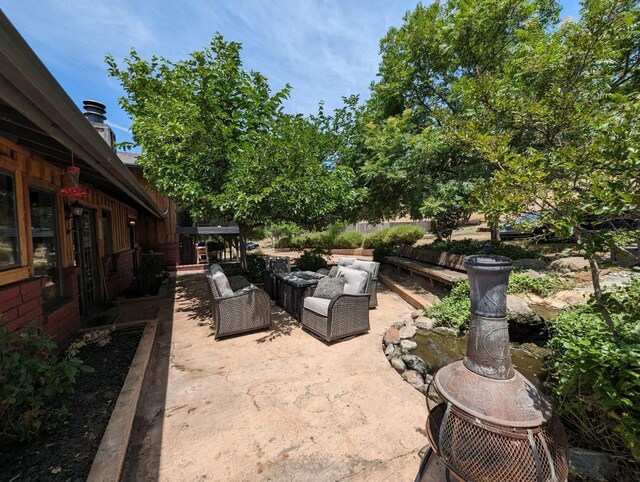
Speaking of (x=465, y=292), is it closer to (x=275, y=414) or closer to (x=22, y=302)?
→ (x=275, y=414)

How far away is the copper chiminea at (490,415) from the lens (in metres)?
1.38

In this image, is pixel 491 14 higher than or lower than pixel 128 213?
higher

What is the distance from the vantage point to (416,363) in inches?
130

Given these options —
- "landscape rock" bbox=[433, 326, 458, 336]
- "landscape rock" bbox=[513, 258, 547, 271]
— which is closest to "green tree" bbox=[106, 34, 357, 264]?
"landscape rock" bbox=[433, 326, 458, 336]

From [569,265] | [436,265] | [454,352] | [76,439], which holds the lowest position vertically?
[454,352]

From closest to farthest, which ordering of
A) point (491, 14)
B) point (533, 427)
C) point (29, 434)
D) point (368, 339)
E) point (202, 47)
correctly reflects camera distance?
point (533, 427), point (29, 434), point (368, 339), point (202, 47), point (491, 14)

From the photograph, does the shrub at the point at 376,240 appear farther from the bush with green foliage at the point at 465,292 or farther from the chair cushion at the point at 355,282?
the chair cushion at the point at 355,282

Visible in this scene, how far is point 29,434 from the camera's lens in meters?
2.04

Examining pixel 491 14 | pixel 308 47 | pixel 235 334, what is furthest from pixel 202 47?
pixel 491 14

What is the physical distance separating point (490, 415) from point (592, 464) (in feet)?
3.39

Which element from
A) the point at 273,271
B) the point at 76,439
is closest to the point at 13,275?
the point at 76,439

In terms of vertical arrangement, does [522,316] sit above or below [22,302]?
below

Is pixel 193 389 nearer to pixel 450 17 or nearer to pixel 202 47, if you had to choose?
pixel 202 47

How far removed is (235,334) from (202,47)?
560 centimetres
